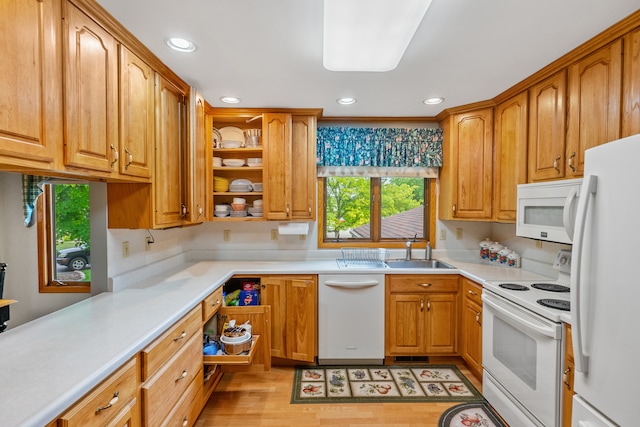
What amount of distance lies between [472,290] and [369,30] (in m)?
2.09

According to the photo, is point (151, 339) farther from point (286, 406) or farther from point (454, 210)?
point (454, 210)

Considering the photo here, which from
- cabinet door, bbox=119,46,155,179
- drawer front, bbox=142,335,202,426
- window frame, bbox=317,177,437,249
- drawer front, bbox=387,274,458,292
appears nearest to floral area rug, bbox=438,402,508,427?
drawer front, bbox=387,274,458,292

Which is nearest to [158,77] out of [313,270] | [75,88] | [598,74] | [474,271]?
[75,88]

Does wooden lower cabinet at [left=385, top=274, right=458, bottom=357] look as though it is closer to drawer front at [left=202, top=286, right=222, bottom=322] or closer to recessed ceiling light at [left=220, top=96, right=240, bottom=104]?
drawer front at [left=202, top=286, right=222, bottom=322]

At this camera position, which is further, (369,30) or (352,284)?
(352,284)

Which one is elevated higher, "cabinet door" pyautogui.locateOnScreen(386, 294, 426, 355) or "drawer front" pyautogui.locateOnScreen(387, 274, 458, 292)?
"drawer front" pyautogui.locateOnScreen(387, 274, 458, 292)

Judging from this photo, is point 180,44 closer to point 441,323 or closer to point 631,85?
point 631,85

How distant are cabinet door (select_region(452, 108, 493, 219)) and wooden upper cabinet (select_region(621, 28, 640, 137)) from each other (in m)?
1.14

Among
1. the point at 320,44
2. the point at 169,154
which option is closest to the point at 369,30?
the point at 320,44

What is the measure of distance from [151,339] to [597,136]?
2.48 metres

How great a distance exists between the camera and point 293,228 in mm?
2967

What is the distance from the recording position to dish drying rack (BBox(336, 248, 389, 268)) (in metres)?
2.96

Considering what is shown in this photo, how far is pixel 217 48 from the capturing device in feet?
5.68

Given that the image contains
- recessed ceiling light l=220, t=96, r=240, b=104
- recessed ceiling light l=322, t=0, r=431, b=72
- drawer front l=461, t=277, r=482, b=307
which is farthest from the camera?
recessed ceiling light l=220, t=96, r=240, b=104
